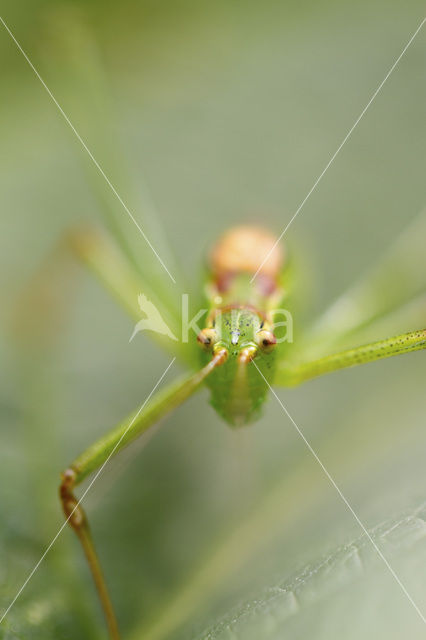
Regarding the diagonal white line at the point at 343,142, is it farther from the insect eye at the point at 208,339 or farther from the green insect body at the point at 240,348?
the insect eye at the point at 208,339

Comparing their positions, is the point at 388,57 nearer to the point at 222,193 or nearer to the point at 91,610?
the point at 222,193

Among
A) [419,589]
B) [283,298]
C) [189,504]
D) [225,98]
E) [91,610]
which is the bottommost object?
[419,589]

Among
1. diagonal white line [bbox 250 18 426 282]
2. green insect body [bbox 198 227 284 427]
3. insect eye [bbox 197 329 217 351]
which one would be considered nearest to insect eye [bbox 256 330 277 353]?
green insect body [bbox 198 227 284 427]

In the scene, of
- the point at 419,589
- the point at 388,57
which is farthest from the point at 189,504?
the point at 388,57

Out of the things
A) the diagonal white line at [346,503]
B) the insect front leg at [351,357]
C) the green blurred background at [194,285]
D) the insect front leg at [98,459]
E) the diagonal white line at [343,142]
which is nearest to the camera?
the diagonal white line at [346,503]

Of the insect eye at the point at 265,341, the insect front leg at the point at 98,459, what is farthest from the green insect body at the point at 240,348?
the insect front leg at the point at 98,459

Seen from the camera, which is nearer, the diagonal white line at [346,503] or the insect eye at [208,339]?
the diagonal white line at [346,503]
